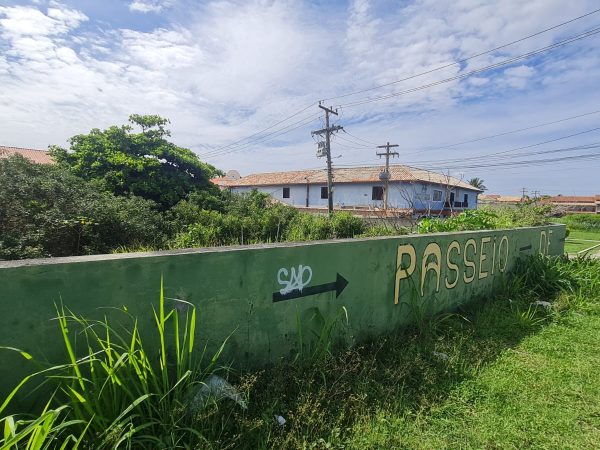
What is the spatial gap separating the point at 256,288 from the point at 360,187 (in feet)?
101

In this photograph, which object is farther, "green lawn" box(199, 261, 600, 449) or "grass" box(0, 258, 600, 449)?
"green lawn" box(199, 261, 600, 449)

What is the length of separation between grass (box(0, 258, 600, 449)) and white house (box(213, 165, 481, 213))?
25778 millimetres

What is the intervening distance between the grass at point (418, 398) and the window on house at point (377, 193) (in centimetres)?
2796

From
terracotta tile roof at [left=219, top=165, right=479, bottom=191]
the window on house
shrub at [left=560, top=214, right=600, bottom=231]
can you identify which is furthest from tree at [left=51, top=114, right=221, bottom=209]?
shrub at [left=560, top=214, right=600, bottom=231]

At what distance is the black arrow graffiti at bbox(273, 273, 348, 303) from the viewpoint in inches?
103

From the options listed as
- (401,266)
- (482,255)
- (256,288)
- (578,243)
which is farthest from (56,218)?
(578,243)

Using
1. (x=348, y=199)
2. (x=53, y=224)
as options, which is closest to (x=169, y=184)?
(x=53, y=224)

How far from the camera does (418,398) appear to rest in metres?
2.53

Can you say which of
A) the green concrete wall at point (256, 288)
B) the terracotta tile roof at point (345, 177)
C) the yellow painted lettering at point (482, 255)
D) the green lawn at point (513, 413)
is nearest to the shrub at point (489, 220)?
the yellow painted lettering at point (482, 255)

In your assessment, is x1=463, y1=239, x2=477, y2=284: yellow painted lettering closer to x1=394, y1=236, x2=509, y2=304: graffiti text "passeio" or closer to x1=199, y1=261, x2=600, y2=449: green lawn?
x1=394, y1=236, x2=509, y2=304: graffiti text "passeio"

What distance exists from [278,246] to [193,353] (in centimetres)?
92

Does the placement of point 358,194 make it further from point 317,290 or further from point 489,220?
point 317,290

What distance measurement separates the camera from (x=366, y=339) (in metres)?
3.28

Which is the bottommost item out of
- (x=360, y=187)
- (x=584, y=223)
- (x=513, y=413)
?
(x=584, y=223)
